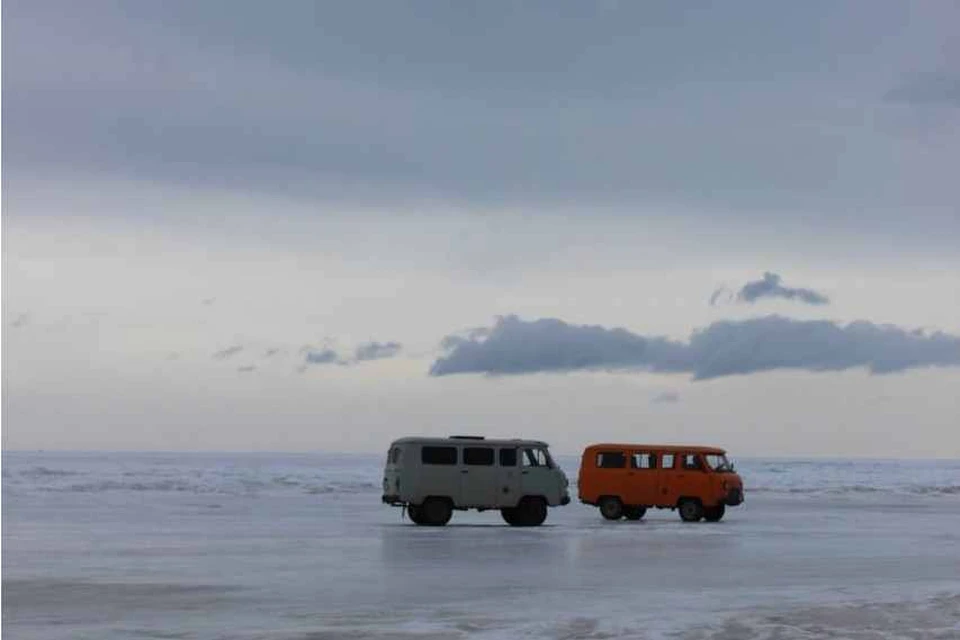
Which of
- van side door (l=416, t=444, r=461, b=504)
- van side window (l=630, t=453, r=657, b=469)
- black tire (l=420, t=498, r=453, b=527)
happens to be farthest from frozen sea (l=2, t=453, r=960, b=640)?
van side window (l=630, t=453, r=657, b=469)

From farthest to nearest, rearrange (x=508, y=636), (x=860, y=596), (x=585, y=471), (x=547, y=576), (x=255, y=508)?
1. (x=255, y=508)
2. (x=585, y=471)
3. (x=547, y=576)
4. (x=860, y=596)
5. (x=508, y=636)

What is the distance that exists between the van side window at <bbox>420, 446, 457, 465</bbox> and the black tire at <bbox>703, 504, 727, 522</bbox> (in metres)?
8.84

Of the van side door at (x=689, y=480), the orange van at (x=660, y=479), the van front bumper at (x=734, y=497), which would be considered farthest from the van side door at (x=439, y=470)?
the van front bumper at (x=734, y=497)

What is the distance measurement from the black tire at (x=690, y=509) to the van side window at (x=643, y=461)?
135cm

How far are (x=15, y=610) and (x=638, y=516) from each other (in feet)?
96.5

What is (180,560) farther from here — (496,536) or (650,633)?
(650,633)

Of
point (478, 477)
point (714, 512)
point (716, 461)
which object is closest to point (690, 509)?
point (714, 512)

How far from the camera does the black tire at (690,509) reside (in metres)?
46.0

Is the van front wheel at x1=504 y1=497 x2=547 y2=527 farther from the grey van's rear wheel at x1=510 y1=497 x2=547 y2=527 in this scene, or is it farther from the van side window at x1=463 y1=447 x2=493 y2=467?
the van side window at x1=463 y1=447 x2=493 y2=467

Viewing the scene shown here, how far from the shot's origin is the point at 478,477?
4178 centimetres

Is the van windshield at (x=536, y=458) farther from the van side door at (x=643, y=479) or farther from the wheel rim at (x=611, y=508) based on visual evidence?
the wheel rim at (x=611, y=508)

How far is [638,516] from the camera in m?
47.6

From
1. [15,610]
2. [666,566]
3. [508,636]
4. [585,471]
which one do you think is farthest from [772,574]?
[585,471]

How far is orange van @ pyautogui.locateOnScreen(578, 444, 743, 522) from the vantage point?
151ft
